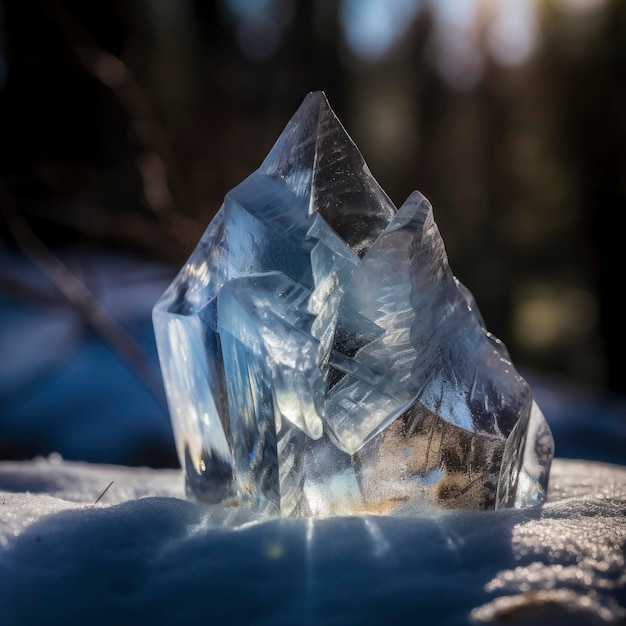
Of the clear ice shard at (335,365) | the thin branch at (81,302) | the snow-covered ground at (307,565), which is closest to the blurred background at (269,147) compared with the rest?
the thin branch at (81,302)

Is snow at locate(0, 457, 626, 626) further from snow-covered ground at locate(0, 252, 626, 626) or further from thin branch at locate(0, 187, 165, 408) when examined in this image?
thin branch at locate(0, 187, 165, 408)

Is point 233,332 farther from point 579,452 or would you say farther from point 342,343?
point 579,452

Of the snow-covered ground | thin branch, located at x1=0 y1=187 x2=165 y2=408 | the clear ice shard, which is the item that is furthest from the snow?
thin branch, located at x1=0 y1=187 x2=165 y2=408

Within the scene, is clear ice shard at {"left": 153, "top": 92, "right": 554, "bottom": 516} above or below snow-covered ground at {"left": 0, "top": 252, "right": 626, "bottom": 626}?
above

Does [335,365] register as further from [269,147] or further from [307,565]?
[269,147]

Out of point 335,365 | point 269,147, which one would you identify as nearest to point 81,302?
point 269,147
